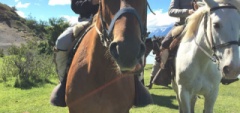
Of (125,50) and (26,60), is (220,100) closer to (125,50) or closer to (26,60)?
(26,60)

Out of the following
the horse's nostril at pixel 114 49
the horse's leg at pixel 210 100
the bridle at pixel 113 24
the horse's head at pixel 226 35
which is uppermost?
the bridle at pixel 113 24

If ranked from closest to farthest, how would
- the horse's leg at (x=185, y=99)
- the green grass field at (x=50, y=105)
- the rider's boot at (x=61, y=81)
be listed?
the rider's boot at (x=61, y=81) → the horse's leg at (x=185, y=99) → the green grass field at (x=50, y=105)

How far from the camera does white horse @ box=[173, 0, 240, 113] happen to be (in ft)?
13.9

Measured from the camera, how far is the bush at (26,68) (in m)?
15.0

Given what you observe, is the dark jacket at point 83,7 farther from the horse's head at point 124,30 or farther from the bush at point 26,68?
the bush at point 26,68

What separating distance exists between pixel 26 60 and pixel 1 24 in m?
70.2

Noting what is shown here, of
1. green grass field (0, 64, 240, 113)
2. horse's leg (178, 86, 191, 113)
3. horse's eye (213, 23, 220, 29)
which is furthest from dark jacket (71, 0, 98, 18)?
green grass field (0, 64, 240, 113)

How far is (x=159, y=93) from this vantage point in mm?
12805

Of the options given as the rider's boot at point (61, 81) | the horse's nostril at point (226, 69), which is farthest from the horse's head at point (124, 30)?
the horse's nostril at point (226, 69)

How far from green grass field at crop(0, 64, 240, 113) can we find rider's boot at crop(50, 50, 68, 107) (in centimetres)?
522

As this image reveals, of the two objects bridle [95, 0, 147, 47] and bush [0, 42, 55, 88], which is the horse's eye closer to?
bridle [95, 0, 147, 47]

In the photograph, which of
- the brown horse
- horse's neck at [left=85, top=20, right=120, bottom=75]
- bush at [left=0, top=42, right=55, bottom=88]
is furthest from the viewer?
bush at [left=0, top=42, right=55, bottom=88]

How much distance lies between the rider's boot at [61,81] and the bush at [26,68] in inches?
426

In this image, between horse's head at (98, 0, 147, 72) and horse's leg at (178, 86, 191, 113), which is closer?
horse's head at (98, 0, 147, 72)
